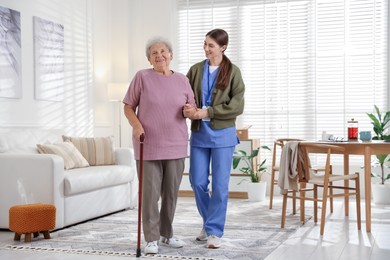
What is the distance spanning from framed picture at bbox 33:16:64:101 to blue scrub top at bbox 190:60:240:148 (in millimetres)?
2612

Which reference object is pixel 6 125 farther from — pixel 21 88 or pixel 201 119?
pixel 201 119

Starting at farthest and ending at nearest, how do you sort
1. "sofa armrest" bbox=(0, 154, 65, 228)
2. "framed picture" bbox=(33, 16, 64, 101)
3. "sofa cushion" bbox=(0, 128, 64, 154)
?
"framed picture" bbox=(33, 16, 64, 101) < "sofa cushion" bbox=(0, 128, 64, 154) < "sofa armrest" bbox=(0, 154, 65, 228)

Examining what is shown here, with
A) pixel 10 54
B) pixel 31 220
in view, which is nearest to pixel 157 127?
pixel 31 220

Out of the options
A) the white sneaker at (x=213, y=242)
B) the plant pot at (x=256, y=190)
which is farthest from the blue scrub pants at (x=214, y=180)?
the plant pot at (x=256, y=190)

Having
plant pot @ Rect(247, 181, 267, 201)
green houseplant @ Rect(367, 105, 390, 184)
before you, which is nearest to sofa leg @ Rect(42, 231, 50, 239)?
plant pot @ Rect(247, 181, 267, 201)

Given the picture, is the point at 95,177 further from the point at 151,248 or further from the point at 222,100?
the point at 222,100

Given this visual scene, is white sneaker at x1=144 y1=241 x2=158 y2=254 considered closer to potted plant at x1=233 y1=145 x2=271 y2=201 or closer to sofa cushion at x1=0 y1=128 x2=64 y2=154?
sofa cushion at x1=0 y1=128 x2=64 y2=154

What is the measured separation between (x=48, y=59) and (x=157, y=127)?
2.97 metres

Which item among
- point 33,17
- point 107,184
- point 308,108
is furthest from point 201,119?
point 308,108

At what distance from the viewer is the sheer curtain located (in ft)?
22.8

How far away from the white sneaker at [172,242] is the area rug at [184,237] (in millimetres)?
38

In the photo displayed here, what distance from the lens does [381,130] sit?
6242 mm

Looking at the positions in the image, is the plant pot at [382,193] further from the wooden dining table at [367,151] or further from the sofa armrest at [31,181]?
the sofa armrest at [31,181]

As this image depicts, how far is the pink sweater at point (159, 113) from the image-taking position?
3727mm
